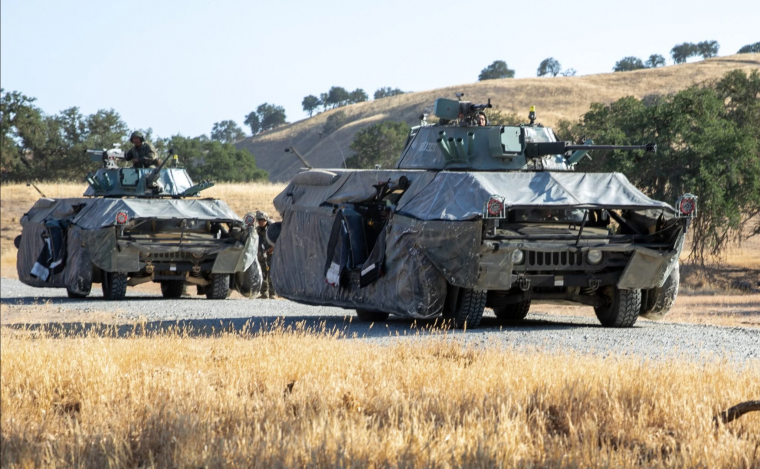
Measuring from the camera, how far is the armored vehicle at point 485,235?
1215cm

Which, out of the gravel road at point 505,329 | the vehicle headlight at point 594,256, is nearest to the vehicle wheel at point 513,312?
the gravel road at point 505,329

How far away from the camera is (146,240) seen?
1870cm

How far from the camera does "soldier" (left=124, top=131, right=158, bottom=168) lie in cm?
2136

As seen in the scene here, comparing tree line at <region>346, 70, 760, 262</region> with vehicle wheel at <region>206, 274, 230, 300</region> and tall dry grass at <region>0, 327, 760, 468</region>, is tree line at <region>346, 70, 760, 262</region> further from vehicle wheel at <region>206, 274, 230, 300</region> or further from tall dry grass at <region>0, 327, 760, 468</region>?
tall dry grass at <region>0, 327, 760, 468</region>

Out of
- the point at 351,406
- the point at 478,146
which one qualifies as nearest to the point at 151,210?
the point at 478,146

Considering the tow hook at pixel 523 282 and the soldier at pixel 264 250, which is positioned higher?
the tow hook at pixel 523 282

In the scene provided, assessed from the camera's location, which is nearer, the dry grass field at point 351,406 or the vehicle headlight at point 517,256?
the dry grass field at point 351,406

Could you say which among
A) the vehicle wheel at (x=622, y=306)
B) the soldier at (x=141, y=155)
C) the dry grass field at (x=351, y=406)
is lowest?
the vehicle wheel at (x=622, y=306)

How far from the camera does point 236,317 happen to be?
1503cm

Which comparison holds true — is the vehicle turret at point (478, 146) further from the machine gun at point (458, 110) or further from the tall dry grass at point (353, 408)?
the tall dry grass at point (353, 408)

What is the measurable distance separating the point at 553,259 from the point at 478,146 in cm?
274

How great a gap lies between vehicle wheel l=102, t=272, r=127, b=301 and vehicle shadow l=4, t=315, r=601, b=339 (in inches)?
185

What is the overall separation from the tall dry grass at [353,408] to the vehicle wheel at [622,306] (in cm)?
408

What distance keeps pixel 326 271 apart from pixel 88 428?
8.05 metres
